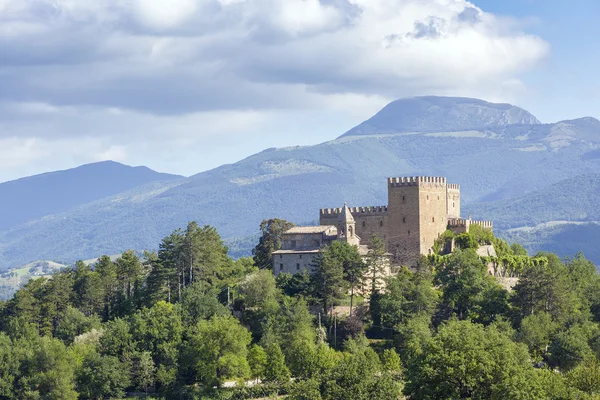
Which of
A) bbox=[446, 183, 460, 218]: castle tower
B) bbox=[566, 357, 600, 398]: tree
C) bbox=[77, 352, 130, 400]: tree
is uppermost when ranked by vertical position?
bbox=[446, 183, 460, 218]: castle tower

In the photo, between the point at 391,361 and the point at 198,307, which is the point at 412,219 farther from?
the point at 391,361

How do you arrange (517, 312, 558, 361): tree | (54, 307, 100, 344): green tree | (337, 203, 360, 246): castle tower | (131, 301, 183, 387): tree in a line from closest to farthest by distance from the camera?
(517, 312, 558, 361): tree, (131, 301, 183, 387): tree, (54, 307, 100, 344): green tree, (337, 203, 360, 246): castle tower

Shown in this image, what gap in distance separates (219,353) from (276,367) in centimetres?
506

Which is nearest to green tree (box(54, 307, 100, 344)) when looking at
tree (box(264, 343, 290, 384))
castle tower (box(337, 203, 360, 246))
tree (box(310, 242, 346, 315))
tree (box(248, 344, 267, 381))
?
tree (box(248, 344, 267, 381))

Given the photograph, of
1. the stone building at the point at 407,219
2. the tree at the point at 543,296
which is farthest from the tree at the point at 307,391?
the stone building at the point at 407,219

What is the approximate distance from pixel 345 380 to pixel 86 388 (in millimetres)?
24804

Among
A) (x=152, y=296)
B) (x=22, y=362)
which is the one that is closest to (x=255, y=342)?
(x=152, y=296)

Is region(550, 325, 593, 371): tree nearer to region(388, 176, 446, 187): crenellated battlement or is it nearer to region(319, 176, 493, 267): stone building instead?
region(319, 176, 493, 267): stone building

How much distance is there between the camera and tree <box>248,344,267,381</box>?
283 ft

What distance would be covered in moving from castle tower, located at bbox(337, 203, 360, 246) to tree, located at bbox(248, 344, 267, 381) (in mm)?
19954

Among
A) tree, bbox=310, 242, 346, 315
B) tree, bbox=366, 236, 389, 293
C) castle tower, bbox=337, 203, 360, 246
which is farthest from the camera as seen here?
castle tower, bbox=337, 203, 360, 246

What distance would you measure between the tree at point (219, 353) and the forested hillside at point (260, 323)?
0.40 feet

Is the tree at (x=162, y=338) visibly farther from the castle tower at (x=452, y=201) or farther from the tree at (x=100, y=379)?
the castle tower at (x=452, y=201)

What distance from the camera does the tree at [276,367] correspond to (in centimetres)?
8494
